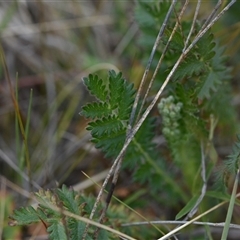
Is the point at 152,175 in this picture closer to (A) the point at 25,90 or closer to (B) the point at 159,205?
(B) the point at 159,205

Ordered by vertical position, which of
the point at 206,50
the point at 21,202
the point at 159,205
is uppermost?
the point at 206,50

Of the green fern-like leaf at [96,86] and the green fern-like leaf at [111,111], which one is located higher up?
the green fern-like leaf at [96,86]

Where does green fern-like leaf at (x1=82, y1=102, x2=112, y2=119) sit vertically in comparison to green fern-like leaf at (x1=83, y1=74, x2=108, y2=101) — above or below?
below

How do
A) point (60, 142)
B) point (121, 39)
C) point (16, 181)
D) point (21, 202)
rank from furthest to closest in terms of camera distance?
point (121, 39) → point (60, 142) → point (16, 181) → point (21, 202)

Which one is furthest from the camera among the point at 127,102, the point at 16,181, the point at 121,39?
the point at 121,39

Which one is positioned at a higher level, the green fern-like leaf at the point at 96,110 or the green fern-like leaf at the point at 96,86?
the green fern-like leaf at the point at 96,86

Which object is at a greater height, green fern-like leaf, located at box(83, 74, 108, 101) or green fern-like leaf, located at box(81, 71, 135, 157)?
green fern-like leaf, located at box(83, 74, 108, 101)

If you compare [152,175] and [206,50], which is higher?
[206,50]

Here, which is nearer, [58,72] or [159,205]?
[159,205]

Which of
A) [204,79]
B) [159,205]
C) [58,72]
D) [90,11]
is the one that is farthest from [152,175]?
[90,11]

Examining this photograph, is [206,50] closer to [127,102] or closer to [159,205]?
[127,102]
